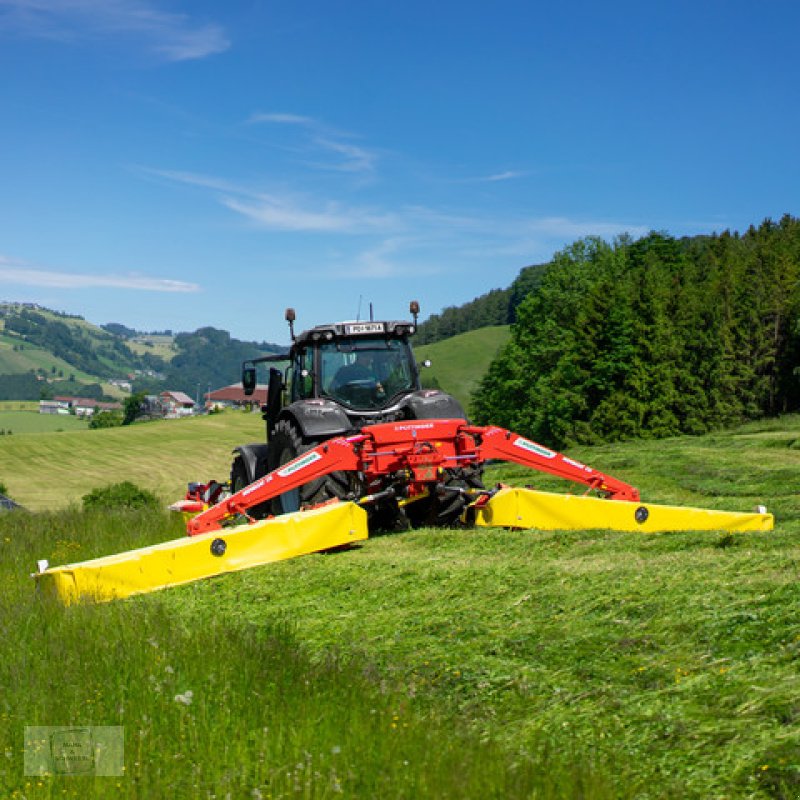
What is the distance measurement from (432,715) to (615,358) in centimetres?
3916

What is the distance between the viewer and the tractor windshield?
1102cm

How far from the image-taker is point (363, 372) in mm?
11125

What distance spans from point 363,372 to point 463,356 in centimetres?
10598

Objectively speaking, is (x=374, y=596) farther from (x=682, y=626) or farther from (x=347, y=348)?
(x=347, y=348)

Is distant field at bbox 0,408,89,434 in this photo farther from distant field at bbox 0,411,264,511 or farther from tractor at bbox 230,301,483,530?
tractor at bbox 230,301,483,530

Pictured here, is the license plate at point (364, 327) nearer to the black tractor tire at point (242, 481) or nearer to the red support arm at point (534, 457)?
the red support arm at point (534, 457)

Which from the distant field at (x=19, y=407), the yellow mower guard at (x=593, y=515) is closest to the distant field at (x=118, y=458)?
the yellow mower guard at (x=593, y=515)

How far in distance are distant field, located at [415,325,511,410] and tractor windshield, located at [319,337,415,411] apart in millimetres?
91260

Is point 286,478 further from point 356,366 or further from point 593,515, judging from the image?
point 593,515

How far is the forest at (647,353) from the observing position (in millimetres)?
42000

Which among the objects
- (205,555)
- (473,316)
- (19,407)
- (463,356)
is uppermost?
(473,316)

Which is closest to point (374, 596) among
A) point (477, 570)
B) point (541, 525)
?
point (477, 570)

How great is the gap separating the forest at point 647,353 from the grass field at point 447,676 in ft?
115

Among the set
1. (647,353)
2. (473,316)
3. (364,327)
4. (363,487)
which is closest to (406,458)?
(363,487)
